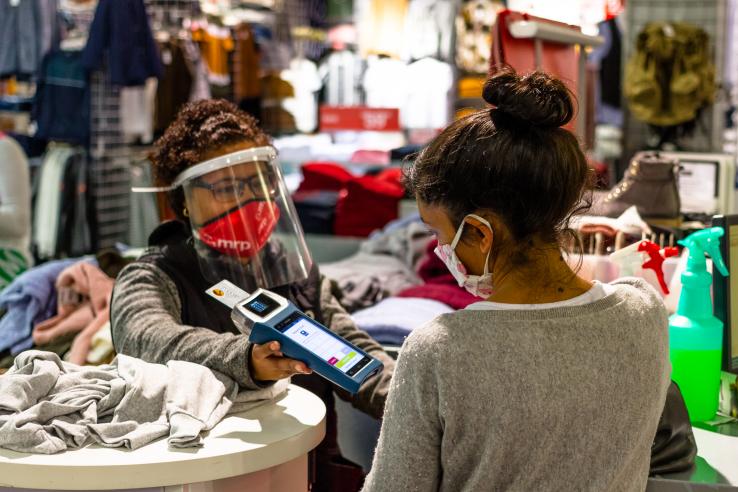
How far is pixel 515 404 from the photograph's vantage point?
4.18 feet

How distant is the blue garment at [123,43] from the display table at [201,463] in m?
4.91

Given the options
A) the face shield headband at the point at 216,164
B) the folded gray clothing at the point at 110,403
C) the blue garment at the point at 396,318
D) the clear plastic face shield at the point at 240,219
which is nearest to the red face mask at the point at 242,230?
the clear plastic face shield at the point at 240,219

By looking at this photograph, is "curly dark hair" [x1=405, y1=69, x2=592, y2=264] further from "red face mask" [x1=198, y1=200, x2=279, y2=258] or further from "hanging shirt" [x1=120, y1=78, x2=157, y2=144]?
"hanging shirt" [x1=120, y1=78, x2=157, y2=144]

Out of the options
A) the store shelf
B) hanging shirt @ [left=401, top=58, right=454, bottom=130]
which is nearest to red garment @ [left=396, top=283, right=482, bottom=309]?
the store shelf

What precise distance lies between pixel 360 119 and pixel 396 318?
3.51 m

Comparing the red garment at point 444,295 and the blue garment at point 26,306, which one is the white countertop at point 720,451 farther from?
the blue garment at point 26,306

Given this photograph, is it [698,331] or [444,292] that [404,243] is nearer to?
[444,292]

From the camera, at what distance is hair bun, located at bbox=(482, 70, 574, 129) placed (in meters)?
1.34

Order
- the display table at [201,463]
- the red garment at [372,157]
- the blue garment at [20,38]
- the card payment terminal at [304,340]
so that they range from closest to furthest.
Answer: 1. the display table at [201,463]
2. the card payment terminal at [304,340]
3. the red garment at [372,157]
4. the blue garment at [20,38]

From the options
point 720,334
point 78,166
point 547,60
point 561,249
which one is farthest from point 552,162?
point 78,166

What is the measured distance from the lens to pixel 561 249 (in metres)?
1.41

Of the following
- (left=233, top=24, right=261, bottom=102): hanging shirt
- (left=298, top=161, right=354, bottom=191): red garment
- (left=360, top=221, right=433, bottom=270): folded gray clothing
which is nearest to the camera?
(left=360, top=221, right=433, bottom=270): folded gray clothing

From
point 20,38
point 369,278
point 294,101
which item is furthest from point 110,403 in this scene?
point 294,101

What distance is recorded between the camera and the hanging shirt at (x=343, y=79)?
752 centimetres
